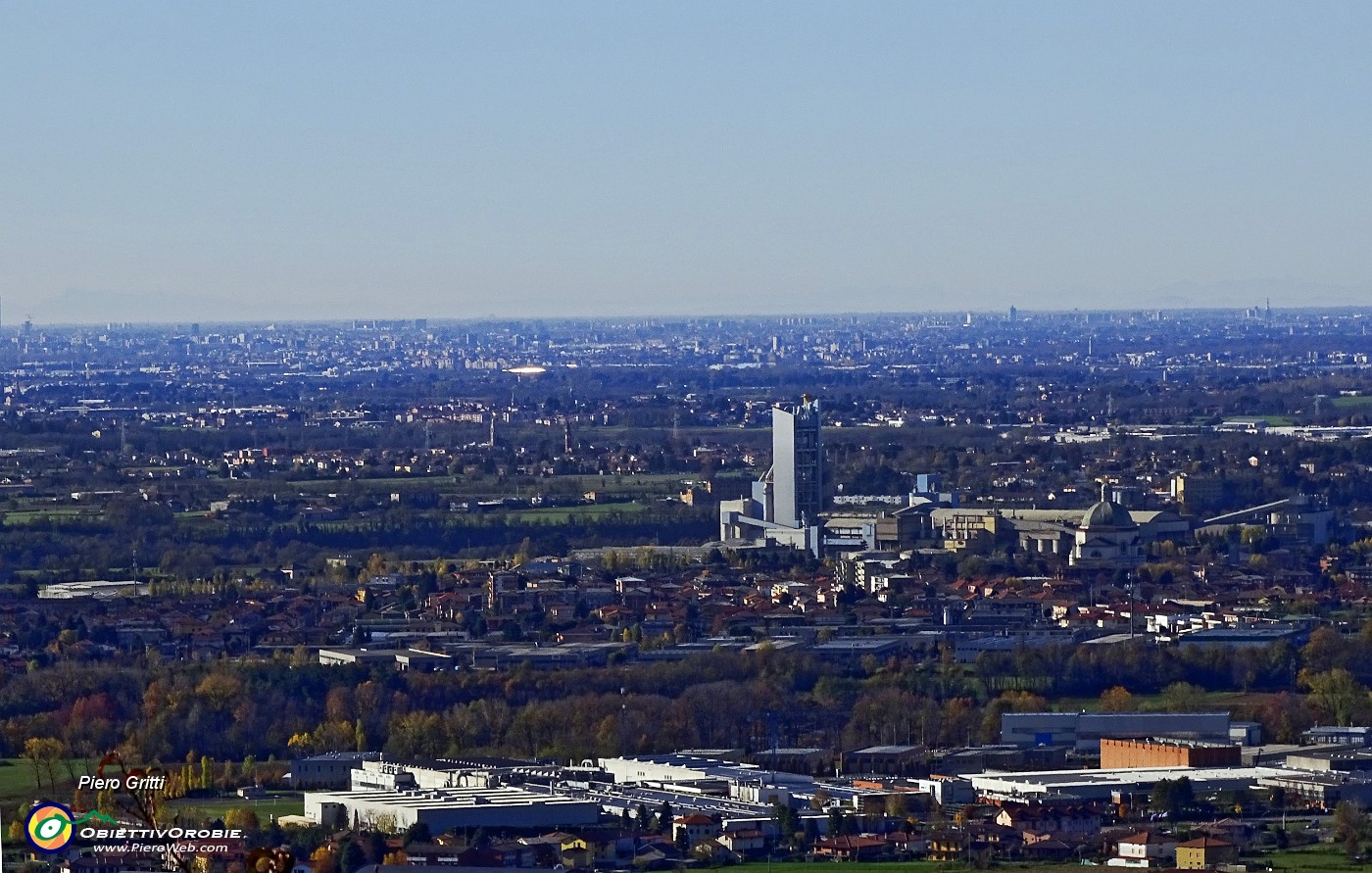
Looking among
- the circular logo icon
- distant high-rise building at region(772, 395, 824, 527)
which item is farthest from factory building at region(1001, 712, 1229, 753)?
distant high-rise building at region(772, 395, 824, 527)

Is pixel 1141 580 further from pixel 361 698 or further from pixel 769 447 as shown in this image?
pixel 769 447

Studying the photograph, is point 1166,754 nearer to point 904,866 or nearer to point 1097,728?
point 1097,728

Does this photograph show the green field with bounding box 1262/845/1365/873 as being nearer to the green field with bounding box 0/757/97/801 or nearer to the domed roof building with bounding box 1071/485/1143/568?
the green field with bounding box 0/757/97/801

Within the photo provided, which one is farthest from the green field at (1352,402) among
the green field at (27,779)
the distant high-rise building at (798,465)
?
the green field at (27,779)

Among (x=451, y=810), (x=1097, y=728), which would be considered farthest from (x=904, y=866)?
(x=1097, y=728)

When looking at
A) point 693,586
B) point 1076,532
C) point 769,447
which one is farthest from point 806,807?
point 769,447

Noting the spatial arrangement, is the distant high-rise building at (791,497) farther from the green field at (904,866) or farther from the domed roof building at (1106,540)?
the green field at (904,866)
